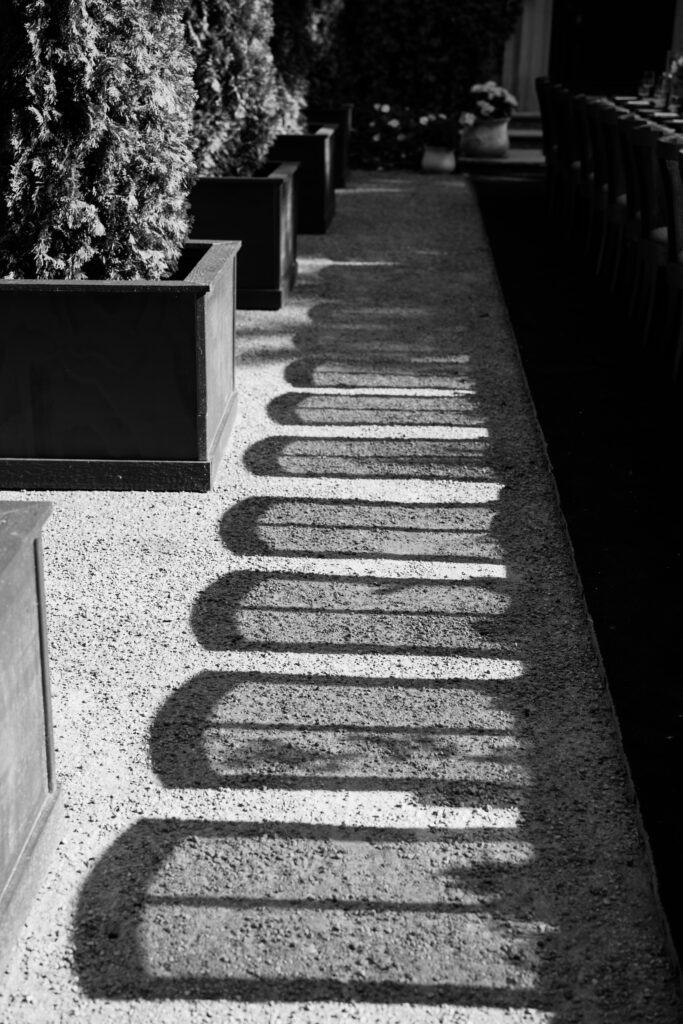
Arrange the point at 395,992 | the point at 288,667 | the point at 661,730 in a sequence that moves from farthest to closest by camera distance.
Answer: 1. the point at 288,667
2. the point at 661,730
3. the point at 395,992

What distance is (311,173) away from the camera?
10.2 metres

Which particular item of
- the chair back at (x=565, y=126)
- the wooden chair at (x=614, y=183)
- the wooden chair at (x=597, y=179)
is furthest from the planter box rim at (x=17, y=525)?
the chair back at (x=565, y=126)

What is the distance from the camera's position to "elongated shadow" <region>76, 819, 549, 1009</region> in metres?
2.29

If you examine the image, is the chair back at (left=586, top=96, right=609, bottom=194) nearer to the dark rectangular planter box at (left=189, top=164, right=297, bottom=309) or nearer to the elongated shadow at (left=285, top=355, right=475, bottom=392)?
the dark rectangular planter box at (left=189, top=164, right=297, bottom=309)

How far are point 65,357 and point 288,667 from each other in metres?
1.63

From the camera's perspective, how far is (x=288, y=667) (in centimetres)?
345

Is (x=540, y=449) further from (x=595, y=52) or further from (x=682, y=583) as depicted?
(x=595, y=52)

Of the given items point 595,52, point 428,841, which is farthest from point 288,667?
point 595,52

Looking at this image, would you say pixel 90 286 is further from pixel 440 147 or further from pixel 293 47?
pixel 440 147

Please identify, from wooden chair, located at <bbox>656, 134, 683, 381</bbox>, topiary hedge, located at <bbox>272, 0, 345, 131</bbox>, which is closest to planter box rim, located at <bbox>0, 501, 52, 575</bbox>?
wooden chair, located at <bbox>656, 134, 683, 381</bbox>

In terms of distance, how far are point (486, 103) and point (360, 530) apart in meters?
12.3

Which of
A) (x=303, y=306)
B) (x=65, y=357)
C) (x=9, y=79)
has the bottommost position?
(x=303, y=306)

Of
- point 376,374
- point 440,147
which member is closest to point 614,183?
point 376,374

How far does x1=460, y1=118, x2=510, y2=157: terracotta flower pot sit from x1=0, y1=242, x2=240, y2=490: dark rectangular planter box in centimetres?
1193
